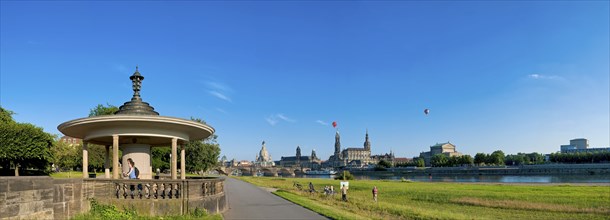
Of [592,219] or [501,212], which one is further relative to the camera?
[501,212]

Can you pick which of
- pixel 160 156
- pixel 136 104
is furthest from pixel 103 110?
pixel 136 104

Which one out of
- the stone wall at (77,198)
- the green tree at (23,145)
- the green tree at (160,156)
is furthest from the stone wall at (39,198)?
the green tree at (160,156)

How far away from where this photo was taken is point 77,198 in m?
12.9

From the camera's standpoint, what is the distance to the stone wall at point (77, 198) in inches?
398

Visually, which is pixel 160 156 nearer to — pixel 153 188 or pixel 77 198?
pixel 153 188

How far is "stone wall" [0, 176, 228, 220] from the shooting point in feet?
33.2

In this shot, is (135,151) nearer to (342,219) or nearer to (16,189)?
(16,189)

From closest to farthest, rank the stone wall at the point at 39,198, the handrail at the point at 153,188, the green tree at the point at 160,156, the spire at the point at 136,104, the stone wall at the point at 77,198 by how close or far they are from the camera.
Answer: the stone wall at the point at 39,198
the stone wall at the point at 77,198
the handrail at the point at 153,188
the spire at the point at 136,104
the green tree at the point at 160,156

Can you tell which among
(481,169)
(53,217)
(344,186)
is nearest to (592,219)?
(344,186)

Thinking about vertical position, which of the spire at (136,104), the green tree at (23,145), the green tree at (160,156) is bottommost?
the green tree at (160,156)

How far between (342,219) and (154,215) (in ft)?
23.1

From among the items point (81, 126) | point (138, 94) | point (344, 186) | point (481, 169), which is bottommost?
point (481, 169)

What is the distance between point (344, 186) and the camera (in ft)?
104

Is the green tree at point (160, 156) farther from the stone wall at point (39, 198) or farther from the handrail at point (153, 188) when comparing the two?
the stone wall at point (39, 198)
